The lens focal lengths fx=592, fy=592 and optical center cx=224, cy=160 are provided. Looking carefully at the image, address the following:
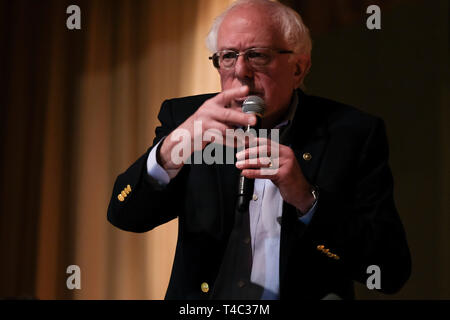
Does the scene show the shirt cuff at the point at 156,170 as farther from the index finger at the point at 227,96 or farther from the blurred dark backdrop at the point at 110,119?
the blurred dark backdrop at the point at 110,119

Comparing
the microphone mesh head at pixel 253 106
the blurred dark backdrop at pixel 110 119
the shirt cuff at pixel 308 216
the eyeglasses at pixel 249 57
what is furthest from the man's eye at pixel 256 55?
the blurred dark backdrop at pixel 110 119

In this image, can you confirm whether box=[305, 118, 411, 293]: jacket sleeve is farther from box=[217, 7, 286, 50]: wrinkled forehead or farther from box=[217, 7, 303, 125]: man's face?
box=[217, 7, 286, 50]: wrinkled forehead

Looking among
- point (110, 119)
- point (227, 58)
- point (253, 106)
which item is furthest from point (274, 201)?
point (110, 119)

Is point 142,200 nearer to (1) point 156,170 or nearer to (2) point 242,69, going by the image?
(1) point 156,170

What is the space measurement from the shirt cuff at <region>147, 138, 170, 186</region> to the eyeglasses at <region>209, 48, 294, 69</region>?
323 mm

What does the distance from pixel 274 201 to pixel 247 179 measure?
36 cm

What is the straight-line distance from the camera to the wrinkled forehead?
1.81 meters

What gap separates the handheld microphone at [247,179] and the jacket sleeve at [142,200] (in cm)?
33

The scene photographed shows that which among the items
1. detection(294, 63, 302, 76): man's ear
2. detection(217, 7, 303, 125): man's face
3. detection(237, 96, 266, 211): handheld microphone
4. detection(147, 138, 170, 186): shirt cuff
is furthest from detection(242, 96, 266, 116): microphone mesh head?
detection(294, 63, 302, 76): man's ear

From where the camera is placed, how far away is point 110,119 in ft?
10.3
